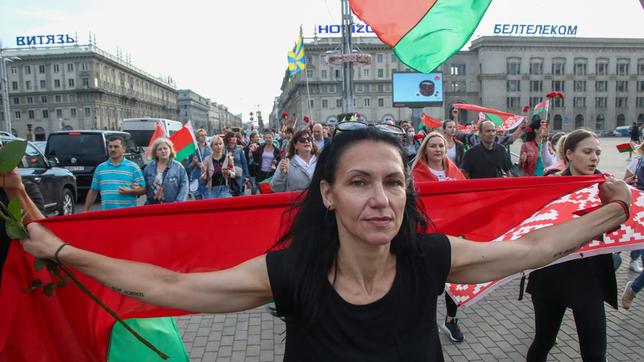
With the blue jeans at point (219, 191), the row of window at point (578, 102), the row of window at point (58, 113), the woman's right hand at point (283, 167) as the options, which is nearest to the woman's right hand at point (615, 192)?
the woman's right hand at point (283, 167)

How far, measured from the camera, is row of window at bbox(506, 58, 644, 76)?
8556 centimetres

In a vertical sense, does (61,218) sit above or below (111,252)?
above

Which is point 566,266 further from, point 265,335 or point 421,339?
point 265,335

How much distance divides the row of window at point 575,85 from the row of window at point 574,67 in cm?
158

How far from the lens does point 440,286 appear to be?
188 cm

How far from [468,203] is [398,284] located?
1399mm

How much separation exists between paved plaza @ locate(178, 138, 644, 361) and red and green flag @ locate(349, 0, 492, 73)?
2.70 m

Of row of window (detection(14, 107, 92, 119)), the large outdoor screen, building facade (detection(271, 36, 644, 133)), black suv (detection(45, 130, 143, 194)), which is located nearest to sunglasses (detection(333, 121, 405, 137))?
black suv (detection(45, 130, 143, 194))

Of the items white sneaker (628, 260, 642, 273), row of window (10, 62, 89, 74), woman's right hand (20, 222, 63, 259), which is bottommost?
white sneaker (628, 260, 642, 273)

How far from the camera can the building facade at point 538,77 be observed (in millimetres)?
85125

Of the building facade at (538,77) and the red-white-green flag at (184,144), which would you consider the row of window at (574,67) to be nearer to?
the building facade at (538,77)

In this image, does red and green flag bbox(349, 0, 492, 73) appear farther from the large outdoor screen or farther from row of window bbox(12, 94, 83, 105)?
row of window bbox(12, 94, 83, 105)

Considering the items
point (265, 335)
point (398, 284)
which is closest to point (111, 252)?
point (398, 284)

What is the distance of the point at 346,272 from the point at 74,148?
46.5ft
